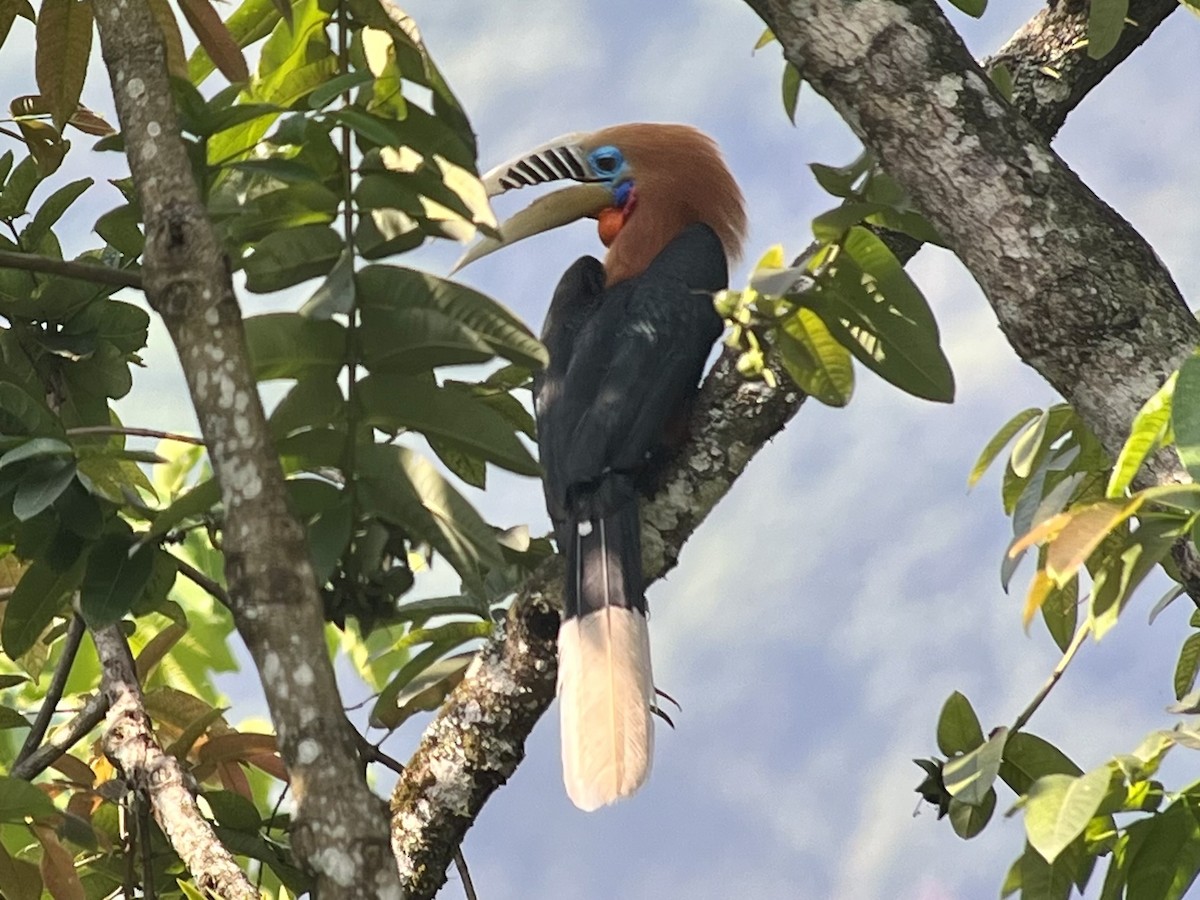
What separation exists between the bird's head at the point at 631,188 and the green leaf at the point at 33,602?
1713 millimetres

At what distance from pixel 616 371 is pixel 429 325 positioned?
1222mm

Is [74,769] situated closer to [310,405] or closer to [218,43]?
[310,405]

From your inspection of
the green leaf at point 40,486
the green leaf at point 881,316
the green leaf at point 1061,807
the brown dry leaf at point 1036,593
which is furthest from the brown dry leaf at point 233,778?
the brown dry leaf at point 1036,593

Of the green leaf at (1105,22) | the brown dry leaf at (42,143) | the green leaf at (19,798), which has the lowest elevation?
the green leaf at (19,798)

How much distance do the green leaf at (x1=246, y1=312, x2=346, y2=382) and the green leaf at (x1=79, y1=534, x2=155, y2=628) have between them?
350mm

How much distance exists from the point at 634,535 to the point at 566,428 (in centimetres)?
36

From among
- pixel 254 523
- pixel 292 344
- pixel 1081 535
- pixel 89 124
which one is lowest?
pixel 1081 535

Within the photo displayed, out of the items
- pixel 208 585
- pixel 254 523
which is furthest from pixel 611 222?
pixel 254 523

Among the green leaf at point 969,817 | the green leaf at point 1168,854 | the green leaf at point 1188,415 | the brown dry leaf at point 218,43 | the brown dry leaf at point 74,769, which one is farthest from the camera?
the brown dry leaf at point 74,769

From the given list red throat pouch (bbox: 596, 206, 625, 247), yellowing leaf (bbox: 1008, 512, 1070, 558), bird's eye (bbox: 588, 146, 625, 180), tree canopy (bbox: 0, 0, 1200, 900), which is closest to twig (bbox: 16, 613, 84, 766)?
tree canopy (bbox: 0, 0, 1200, 900)

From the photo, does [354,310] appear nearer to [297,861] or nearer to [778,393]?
[297,861]

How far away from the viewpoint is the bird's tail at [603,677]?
239 cm

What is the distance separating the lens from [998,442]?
220 centimetres

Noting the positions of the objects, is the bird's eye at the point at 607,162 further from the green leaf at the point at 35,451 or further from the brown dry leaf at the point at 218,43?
A: the green leaf at the point at 35,451
